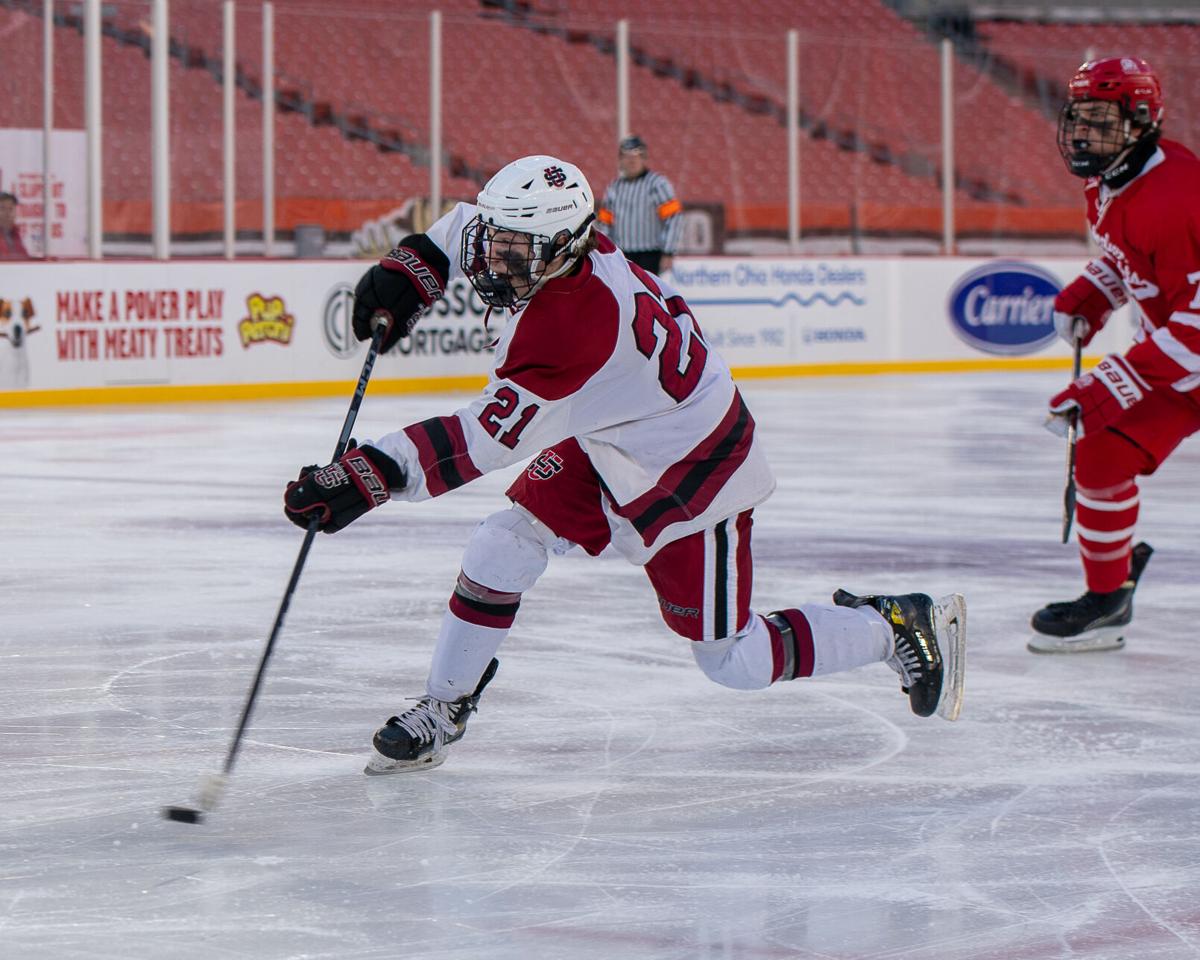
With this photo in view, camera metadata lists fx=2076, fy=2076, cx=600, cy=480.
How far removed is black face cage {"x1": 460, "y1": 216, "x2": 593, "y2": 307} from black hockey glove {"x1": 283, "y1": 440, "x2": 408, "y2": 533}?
306 mm

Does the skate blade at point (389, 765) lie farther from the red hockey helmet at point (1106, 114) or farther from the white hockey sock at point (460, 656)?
the red hockey helmet at point (1106, 114)

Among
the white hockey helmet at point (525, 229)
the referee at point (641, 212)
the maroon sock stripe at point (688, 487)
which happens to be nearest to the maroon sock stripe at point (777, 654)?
the maroon sock stripe at point (688, 487)

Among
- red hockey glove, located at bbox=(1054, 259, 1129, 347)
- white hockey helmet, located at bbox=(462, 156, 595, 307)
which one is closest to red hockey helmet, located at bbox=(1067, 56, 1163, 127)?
red hockey glove, located at bbox=(1054, 259, 1129, 347)

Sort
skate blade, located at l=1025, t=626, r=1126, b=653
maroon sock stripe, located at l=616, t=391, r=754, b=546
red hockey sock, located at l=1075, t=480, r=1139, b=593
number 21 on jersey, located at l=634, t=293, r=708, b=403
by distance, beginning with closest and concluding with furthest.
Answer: number 21 on jersey, located at l=634, t=293, r=708, b=403
maroon sock stripe, located at l=616, t=391, r=754, b=546
skate blade, located at l=1025, t=626, r=1126, b=653
red hockey sock, located at l=1075, t=480, r=1139, b=593

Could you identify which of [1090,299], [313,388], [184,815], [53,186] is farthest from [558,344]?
[313,388]

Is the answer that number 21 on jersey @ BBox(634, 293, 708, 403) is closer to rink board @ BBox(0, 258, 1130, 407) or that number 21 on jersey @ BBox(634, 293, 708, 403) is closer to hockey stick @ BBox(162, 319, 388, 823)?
hockey stick @ BBox(162, 319, 388, 823)

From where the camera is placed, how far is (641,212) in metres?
12.5

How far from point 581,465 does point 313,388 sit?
917 centimetres

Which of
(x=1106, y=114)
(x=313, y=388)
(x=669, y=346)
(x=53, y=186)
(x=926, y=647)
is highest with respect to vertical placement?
(x=1106, y=114)

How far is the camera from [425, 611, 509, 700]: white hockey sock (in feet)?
11.3

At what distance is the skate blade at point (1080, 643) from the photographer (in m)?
4.67

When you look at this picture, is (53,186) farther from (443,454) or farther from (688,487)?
(443,454)

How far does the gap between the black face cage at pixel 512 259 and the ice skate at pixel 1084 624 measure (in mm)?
2036

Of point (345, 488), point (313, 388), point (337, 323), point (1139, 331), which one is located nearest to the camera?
point (345, 488)
